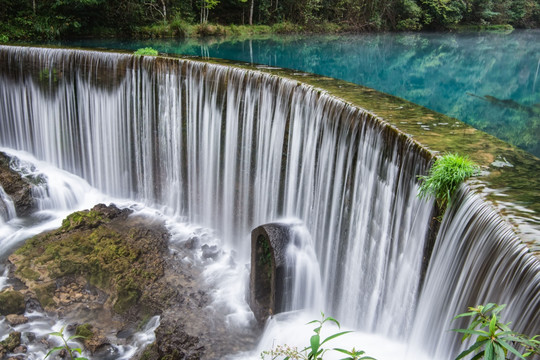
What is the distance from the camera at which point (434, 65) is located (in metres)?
20.3

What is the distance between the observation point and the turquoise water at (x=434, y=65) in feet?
41.9

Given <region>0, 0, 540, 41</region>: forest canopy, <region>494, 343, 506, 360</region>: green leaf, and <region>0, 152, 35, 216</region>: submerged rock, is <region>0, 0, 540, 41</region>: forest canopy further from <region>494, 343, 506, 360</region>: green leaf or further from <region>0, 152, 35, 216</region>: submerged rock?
<region>494, 343, 506, 360</region>: green leaf

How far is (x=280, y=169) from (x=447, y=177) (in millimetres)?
4329

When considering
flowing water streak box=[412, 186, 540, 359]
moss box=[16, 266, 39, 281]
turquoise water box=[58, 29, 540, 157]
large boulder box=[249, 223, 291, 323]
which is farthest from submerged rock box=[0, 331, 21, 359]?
turquoise water box=[58, 29, 540, 157]

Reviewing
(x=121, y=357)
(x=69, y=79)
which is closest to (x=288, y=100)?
(x=121, y=357)

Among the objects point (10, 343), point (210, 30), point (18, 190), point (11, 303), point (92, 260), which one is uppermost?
point (210, 30)

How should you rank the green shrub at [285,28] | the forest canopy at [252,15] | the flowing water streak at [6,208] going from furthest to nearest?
the green shrub at [285,28], the forest canopy at [252,15], the flowing water streak at [6,208]

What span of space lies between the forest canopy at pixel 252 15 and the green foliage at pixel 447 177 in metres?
→ 17.0

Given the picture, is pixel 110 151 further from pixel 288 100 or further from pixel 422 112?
pixel 422 112

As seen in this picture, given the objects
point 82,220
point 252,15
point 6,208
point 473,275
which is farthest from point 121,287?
point 252,15

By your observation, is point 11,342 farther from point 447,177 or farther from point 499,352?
point 499,352

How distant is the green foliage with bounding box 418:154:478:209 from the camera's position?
15.4 feet

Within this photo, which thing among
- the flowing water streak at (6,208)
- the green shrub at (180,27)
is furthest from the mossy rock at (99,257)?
the green shrub at (180,27)

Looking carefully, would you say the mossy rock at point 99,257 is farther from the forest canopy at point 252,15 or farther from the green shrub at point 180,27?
the green shrub at point 180,27
